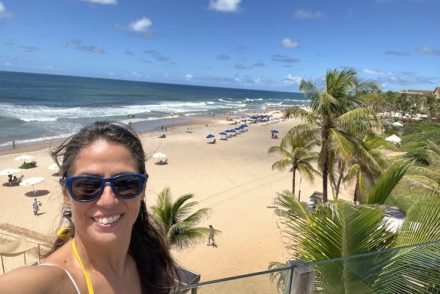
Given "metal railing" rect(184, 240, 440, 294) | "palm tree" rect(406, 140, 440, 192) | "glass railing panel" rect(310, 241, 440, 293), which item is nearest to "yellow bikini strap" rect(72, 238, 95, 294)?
"metal railing" rect(184, 240, 440, 294)

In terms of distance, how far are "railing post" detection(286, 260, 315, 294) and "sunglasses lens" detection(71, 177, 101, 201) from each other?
1.66 meters

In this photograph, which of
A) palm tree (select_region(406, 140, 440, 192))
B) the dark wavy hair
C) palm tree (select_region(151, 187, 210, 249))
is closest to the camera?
the dark wavy hair

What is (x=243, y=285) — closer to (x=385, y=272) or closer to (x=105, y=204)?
(x=385, y=272)

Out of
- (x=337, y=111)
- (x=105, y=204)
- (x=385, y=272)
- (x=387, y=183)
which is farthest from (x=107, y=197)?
(x=337, y=111)

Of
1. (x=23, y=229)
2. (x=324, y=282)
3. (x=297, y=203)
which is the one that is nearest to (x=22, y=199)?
(x=23, y=229)

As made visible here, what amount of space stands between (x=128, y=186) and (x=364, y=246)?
3.03m

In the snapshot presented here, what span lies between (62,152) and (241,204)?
16486mm

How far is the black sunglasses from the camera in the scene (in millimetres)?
1483

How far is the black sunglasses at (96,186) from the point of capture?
4.87ft

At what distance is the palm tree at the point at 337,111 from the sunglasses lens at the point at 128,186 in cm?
992

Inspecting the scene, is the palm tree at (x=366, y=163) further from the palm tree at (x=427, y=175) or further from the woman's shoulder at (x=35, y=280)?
the woman's shoulder at (x=35, y=280)

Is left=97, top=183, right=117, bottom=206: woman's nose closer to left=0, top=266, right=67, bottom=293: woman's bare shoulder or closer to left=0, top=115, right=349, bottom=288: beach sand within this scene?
left=0, top=266, right=67, bottom=293: woman's bare shoulder

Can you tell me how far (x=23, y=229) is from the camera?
1388 centimetres

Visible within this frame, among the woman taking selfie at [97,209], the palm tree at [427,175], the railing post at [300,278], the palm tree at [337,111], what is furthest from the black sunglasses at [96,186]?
the palm tree at [337,111]
